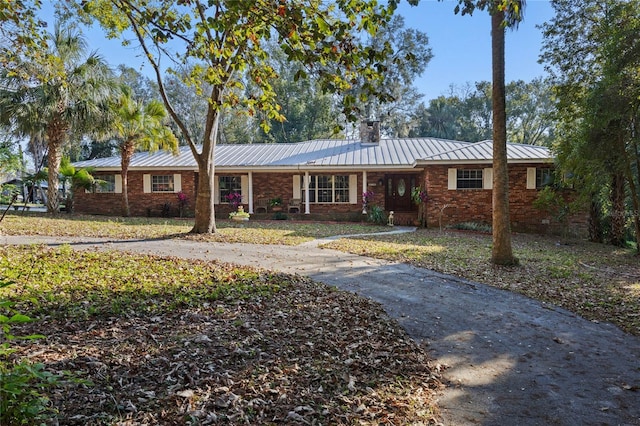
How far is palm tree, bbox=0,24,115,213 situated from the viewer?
14391 mm

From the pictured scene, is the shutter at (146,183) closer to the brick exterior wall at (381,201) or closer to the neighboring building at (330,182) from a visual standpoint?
the neighboring building at (330,182)

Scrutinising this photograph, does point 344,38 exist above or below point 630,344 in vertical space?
above

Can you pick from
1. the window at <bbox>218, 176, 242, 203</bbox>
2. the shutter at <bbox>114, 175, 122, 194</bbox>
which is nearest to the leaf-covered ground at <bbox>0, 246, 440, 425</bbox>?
the window at <bbox>218, 176, 242, 203</bbox>

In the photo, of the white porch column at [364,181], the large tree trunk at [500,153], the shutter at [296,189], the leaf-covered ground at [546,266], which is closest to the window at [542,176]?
the leaf-covered ground at [546,266]

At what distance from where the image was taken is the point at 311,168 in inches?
688

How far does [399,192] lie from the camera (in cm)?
1908

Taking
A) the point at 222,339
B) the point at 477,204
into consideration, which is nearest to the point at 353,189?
the point at 477,204

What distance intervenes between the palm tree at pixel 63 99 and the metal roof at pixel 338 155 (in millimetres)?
2969

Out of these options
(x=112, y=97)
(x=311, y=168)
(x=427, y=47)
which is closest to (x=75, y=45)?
(x=112, y=97)

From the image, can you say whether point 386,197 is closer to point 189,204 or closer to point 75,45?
point 189,204

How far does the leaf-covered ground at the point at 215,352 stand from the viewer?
2.49 metres

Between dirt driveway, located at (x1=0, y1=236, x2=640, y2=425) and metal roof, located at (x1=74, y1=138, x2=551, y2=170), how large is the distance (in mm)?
10217

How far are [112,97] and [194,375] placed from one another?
15.8 metres

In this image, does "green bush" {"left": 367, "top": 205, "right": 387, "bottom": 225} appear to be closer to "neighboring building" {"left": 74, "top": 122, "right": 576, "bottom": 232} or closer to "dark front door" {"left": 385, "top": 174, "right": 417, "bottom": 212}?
"neighboring building" {"left": 74, "top": 122, "right": 576, "bottom": 232}
